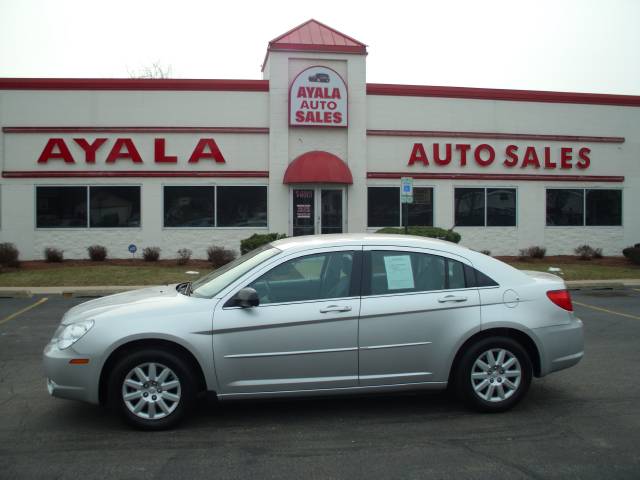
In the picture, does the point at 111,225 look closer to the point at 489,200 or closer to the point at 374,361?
the point at 489,200

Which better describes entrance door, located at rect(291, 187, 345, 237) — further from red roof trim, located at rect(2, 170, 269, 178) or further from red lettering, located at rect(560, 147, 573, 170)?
red lettering, located at rect(560, 147, 573, 170)

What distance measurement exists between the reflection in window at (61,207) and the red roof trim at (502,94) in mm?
10103

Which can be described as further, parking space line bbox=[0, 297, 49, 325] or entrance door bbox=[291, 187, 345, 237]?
entrance door bbox=[291, 187, 345, 237]

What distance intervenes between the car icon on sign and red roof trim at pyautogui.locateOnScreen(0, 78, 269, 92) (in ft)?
4.81

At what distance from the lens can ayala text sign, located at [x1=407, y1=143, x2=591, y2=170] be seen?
22.3m

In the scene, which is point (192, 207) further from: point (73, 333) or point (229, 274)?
point (73, 333)

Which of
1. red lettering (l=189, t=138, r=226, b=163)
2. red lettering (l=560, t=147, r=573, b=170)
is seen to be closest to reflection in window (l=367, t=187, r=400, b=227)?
red lettering (l=189, t=138, r=226, b=163)

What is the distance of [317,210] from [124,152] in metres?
6.48

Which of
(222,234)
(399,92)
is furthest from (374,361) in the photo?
(399,92)

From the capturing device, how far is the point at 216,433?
17.6 feet

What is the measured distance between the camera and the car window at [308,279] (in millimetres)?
5688

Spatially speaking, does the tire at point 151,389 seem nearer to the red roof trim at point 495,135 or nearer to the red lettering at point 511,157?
the red roof trim at point 495,135

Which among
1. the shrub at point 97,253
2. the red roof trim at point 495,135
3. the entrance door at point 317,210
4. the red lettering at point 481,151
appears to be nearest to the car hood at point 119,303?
the shrub at point 97,253

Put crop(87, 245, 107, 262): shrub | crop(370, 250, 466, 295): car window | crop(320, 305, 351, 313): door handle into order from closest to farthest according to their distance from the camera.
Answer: crop(320, 305, 351, 313): door handle
crop(370, 250, 466, 295): car window
crop(87, 245, 107, 262): shrub
